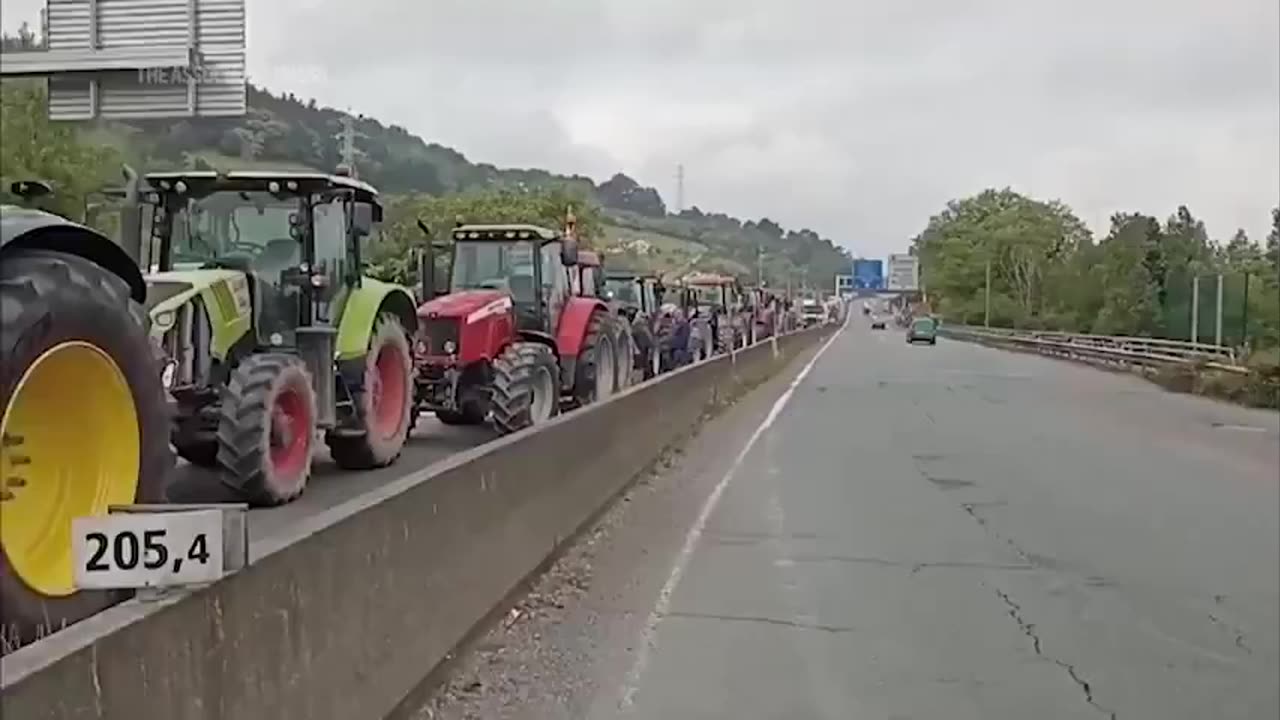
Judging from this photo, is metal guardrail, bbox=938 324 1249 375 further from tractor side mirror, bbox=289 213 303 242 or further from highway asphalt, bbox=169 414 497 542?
tractor side mirror, bbox=289 213 303 242

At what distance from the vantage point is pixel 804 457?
19797 mm

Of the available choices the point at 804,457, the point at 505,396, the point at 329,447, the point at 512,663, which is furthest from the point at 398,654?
the point at 804,457

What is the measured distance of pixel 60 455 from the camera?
21.5 feet

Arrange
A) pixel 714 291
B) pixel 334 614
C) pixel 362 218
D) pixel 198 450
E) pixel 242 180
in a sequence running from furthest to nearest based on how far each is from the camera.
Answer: pixel 714 291 < pixel 362 218 < pixel 242 180 < pixel 198 450 < pixel 334 614

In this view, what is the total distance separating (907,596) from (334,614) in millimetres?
5522

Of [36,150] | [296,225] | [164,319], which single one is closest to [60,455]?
[164,319]

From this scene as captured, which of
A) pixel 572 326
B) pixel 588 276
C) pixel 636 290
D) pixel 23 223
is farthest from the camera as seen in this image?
pixel 636 290

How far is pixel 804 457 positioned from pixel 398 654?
13532 mm

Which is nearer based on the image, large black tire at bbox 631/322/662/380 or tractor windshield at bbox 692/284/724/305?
large black tire at bbox 631/322/662/380

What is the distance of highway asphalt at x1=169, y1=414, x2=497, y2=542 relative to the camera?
11.5m

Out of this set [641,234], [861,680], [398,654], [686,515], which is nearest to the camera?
[398,654]

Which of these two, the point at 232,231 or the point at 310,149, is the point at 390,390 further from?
the point at 310,149

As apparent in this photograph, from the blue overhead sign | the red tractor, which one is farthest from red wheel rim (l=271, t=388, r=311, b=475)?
the blue overhead sign

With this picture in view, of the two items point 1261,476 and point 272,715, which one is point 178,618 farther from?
point 1261,476
